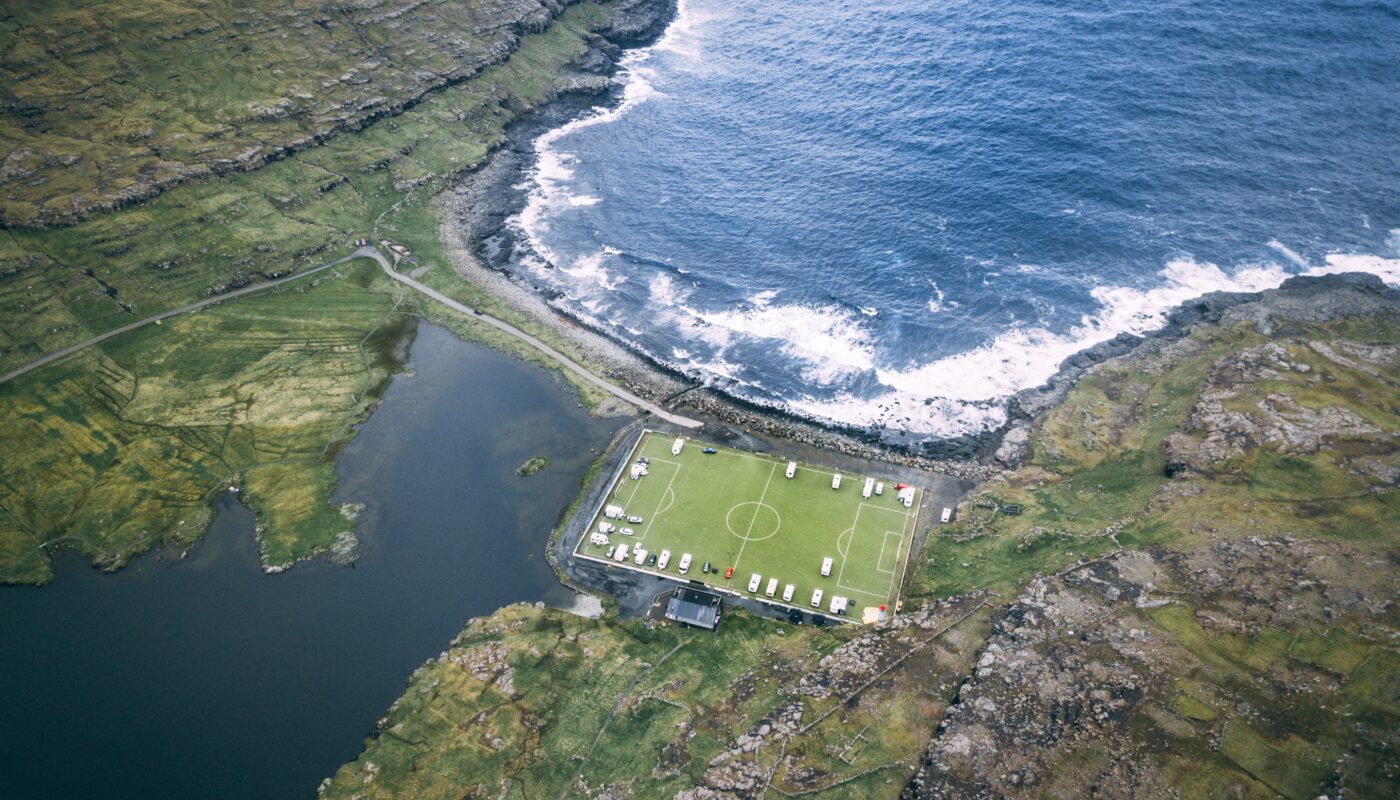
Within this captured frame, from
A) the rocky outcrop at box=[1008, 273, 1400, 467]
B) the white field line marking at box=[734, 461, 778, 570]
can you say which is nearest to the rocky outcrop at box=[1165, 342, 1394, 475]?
the rocky outcrop at box=[1008, 273, 1400, 467]

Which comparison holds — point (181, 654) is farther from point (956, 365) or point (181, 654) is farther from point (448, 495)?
point (956, 365)

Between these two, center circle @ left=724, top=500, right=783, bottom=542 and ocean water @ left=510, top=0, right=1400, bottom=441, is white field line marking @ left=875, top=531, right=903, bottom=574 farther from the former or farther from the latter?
ocean water @ left=510, top=0, right=1400, bottom=441

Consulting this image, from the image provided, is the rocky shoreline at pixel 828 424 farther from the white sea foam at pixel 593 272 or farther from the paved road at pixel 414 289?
the white sea foam at pixel 593 272

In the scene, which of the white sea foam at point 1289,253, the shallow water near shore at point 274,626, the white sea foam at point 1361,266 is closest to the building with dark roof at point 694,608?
the shallow water near shore at point 274,626

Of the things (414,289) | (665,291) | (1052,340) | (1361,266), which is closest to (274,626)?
(414,289)

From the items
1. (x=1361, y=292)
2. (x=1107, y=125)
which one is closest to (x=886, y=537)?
(x=1361, y=292)

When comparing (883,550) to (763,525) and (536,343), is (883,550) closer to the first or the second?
(763,525)

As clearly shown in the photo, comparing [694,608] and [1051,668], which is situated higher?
[1051,668]

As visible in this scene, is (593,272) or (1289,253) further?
(593,272)
